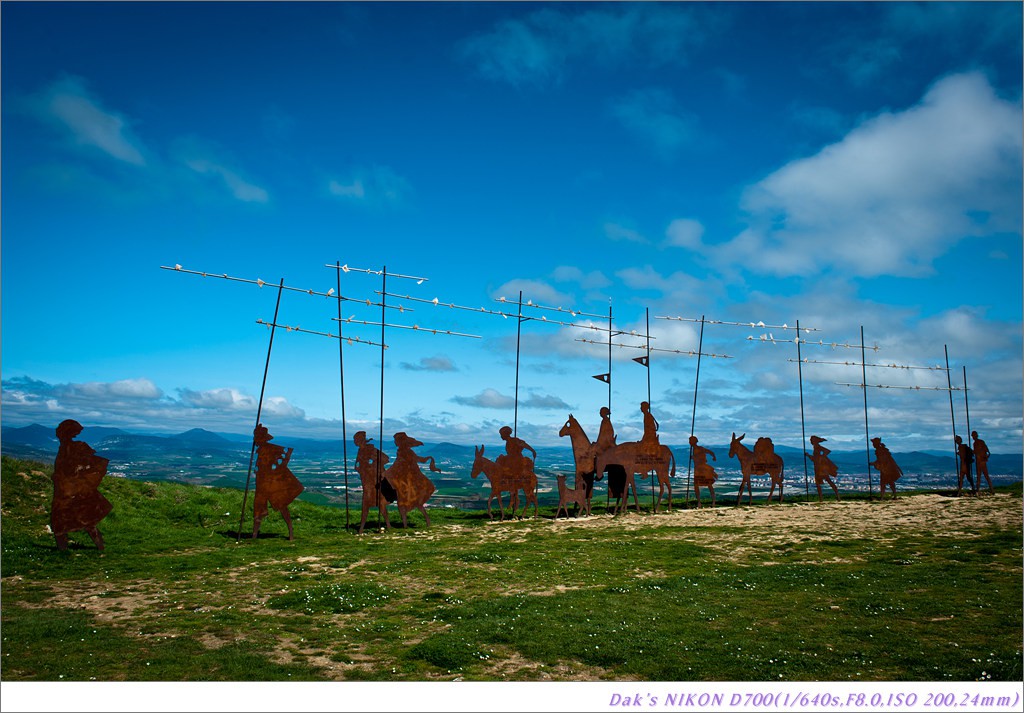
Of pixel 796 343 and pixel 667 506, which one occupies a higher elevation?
pixel 796 343

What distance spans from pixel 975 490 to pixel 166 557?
3191cm

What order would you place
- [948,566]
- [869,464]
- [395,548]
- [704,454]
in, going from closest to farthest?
[948,566]
[395,548]
[704,454]
[869,464]

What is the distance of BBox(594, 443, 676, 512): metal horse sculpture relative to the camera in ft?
79.2

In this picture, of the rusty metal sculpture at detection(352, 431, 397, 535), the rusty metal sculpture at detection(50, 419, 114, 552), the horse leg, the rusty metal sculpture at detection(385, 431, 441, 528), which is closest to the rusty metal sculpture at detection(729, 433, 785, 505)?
the rusty metal sculpture at detection(385, 431, 441, 528)

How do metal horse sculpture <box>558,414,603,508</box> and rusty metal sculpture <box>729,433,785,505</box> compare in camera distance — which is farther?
rusty metal sculpture <box>729,433,785,505</box>

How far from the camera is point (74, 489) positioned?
50.9 ft

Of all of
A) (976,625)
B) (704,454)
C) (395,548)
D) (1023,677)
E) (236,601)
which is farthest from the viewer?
(704,454)

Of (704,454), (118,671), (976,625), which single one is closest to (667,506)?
(704,454)

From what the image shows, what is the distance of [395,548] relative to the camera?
55.3ft

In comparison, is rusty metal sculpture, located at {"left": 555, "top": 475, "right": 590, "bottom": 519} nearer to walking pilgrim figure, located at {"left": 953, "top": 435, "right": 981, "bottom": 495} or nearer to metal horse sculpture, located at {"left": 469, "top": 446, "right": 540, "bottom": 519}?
metal horse sculpture, located at {"left": 469, "top": 446, "right": 540, "bottom": 519}

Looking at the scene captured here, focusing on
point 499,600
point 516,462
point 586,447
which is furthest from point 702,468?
point 499,600

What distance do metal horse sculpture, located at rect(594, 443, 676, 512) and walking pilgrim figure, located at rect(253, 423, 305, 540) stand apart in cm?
1112

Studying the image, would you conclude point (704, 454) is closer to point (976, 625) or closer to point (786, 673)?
point (976, 625)

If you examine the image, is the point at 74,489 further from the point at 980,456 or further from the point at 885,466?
the point at 980,456
